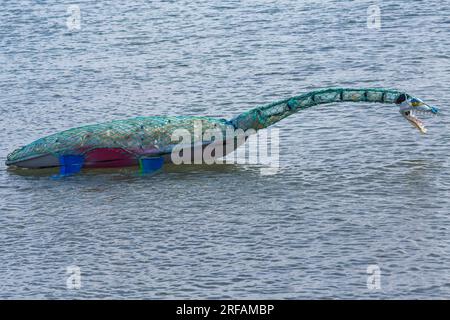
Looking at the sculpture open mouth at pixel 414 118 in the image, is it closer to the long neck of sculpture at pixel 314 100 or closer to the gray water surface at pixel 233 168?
the long neck of sculpture at pixel 314 100

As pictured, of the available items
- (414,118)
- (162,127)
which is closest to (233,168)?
(162,127)

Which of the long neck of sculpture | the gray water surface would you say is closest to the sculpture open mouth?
the long neck of sculpture

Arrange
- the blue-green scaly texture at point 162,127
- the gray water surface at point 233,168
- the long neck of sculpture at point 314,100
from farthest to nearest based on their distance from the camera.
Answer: the long neck of sculpture at point 314,100 → the blue-green scaly texture at point 162,127 → the gray water surface at point 233,168

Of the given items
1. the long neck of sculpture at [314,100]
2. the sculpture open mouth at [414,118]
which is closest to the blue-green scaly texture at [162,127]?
the long neck of sculpture at [314,100]

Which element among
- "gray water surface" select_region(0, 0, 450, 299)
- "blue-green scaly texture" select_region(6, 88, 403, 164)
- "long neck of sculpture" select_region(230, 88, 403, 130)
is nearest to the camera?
"gray water surface" select_region(0, 0, 450, 299)

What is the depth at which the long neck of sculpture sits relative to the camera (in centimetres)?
3209

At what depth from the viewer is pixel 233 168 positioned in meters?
32.1

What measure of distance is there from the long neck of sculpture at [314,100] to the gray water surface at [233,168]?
119 centimetres

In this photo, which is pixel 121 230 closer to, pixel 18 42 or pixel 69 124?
pixel 69 124

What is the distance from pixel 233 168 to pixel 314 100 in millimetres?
2605

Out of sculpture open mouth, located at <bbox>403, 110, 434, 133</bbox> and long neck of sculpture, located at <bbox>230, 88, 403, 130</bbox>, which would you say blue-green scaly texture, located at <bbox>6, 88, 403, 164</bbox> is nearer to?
long neck of sculpture, located at <bbox>230, 88, 403, 130</bbox>

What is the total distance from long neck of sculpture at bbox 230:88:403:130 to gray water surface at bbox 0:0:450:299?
1.19 meters

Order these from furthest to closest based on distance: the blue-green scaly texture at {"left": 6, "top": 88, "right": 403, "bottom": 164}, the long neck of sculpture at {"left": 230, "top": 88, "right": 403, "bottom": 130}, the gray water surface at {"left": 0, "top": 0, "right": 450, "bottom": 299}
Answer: the long neck of sculpture at {"left": 230, "top": 88, "right": 403, "bottom": 130}
the blue-green scaly texture at {"left": 6, "top": 88, "right": 403, "bottom": 164}
the gray water surface at {"left": 0, "top": 0, "right": 450, "bottom": 299}

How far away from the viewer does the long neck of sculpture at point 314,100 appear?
32094 mm
